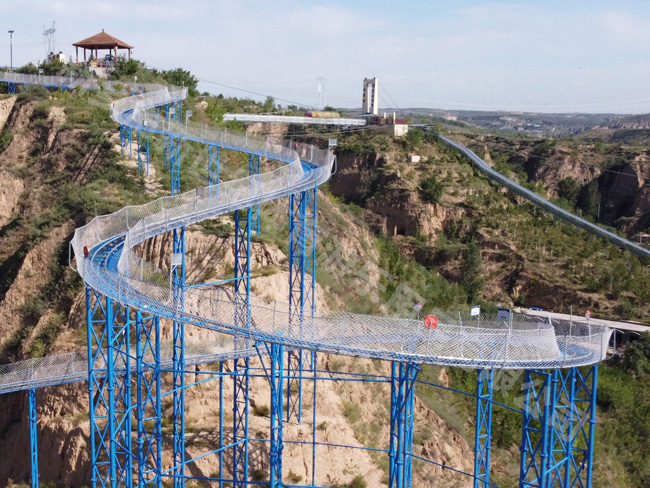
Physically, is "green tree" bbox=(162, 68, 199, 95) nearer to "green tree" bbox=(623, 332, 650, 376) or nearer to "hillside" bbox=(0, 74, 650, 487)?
"hillside" bbox=(0, 74, 650, 487)

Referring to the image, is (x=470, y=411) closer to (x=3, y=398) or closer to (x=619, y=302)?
(x=619, y=302)

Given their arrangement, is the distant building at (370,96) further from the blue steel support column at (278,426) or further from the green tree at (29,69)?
the blue steel support column at (278,426)

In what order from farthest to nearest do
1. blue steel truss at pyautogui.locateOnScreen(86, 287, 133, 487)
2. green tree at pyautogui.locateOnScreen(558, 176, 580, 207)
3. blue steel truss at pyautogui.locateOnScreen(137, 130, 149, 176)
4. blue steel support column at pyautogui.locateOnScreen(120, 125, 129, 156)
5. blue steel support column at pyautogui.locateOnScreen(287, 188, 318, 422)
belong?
1. green tree at pyautogui.locateOnScreen(558, 176, 580, 207)
2. blue steel support column at pyautogui.locateOnScreen(120, 125, 129, 156)
3. blue steel truss at pyautogui.locateOnScreen(137, 130, 149, 176)
4. blue steel support column at pyautogui.locateOnScreen(287, 188, 318, 422)
5. blue steel truss at pyautogui.locateOnScreen(86, 287, 133, 487)

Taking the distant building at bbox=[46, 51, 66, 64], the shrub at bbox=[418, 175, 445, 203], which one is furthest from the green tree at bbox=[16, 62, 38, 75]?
the shrub at bbox=[418, 175, 445, 203]

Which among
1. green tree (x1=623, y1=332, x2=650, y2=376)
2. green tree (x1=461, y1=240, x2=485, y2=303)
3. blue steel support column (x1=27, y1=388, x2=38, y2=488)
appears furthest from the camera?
green tree (x1=461, y1=240, x2=485, y2=303)

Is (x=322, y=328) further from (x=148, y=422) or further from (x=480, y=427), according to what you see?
(x=148, y=422)

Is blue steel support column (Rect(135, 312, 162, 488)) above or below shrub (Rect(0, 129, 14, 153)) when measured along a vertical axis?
below
